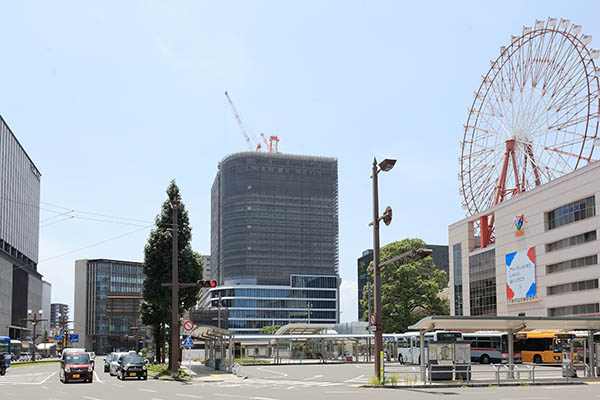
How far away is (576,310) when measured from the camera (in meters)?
64.8

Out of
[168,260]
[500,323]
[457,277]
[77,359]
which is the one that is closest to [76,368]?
[77,359]

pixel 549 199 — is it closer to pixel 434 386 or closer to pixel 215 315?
pixel 434 386

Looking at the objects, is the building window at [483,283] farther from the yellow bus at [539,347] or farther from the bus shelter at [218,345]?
the bus shelter at [218,345]

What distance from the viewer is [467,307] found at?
8569 centimetres

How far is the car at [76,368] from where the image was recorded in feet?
121

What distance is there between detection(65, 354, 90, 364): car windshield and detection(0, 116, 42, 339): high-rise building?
9215 centimetres

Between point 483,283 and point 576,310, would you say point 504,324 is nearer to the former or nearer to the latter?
point 576,310

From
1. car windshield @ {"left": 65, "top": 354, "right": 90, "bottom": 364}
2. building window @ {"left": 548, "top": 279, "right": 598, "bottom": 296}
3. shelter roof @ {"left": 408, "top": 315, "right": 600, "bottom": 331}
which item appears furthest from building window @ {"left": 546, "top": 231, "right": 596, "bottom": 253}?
car windshield @ {"left": 65, "top": 354, "right": 90, "bottom": 364}

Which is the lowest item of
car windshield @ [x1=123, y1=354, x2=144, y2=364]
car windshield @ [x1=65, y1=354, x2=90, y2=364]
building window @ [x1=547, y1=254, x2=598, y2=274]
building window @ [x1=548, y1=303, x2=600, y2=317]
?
car windshield @ [x1=123, y1=354, x2=144, y2=364]

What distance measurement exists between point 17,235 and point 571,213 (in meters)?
110

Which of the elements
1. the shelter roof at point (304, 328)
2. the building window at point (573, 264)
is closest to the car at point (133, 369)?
the shelter roof at point (304, 328)

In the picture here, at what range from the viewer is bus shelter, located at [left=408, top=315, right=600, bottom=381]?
31719mm

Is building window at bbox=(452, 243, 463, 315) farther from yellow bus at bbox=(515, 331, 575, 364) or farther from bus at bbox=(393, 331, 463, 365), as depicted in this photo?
yellow bus at bbox=(515, 331, 575, 364)

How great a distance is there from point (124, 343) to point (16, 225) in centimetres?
5628
